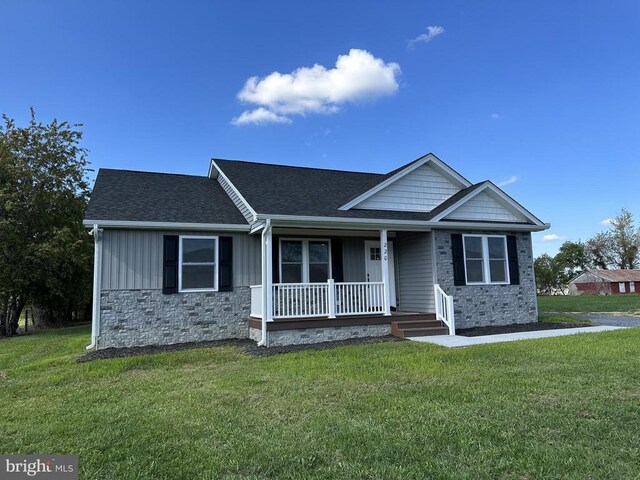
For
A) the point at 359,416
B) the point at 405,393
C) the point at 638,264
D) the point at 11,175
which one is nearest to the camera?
the point at 359,416

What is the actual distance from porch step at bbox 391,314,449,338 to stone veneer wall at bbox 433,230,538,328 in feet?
A: 3.45

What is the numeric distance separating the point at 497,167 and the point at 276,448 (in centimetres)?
1523

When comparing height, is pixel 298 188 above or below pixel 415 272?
above

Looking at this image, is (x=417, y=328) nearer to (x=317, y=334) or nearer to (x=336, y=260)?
(x=317, y=334)

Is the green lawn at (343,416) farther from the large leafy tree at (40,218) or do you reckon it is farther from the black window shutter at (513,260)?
the large leafy tree at (40,218)

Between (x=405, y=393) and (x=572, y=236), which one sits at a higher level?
(x=572, y=236)

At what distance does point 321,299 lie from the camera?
9.98 metres

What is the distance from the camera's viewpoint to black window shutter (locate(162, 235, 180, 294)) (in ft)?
31.9

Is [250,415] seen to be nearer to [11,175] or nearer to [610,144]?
[11,175]

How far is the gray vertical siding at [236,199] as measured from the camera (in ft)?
34.3

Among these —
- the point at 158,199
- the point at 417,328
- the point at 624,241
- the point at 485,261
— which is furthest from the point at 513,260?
the point at 624,241

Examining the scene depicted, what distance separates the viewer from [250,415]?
4.42 metres

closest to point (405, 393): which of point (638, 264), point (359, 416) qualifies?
point (359, 416)

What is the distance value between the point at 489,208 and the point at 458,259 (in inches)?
76.9
